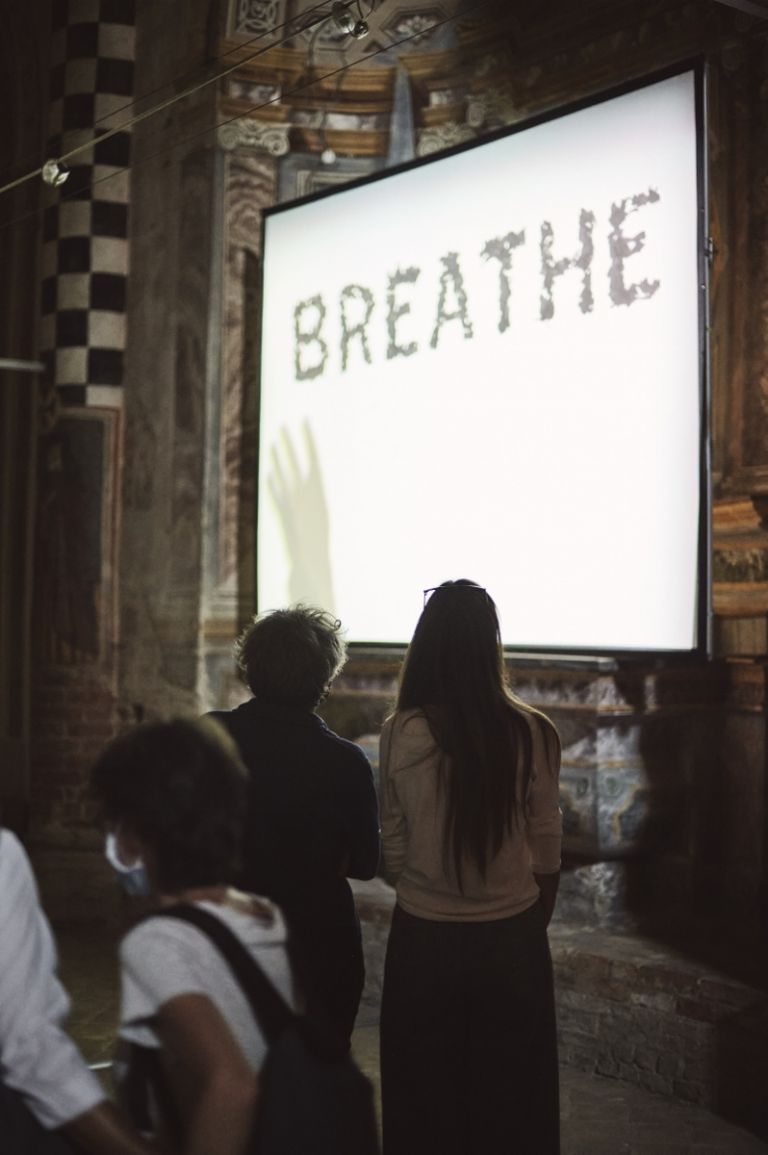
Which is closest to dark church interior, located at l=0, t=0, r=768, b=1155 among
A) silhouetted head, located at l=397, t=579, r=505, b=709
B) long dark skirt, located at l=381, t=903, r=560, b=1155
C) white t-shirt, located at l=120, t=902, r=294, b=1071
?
long dark skirt, located at l=381, t=903, r=560, b=1155

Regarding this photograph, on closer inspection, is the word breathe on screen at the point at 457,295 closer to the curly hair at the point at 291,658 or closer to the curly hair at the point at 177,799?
the curly hair at the point at 291,658

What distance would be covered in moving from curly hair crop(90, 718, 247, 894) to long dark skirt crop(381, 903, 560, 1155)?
110cm

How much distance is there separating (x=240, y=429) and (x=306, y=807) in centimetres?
445

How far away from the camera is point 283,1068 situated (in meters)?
1.45

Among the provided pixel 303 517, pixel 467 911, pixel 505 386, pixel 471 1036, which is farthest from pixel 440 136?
pixel 471 1036

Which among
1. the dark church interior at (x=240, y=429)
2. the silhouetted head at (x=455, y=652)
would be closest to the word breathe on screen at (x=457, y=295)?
the dark church interior at (x=240, y=429)

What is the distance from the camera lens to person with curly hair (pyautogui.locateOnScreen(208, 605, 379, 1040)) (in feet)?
8.38

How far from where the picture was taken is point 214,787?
1.53 m

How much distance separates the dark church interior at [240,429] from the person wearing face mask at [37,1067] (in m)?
3.14

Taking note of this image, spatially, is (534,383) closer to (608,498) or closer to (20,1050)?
(608,498)

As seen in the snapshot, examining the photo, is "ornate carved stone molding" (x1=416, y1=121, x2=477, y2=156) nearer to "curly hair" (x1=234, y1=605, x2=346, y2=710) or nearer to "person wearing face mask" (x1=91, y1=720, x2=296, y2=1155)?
"curly hair" (x1=234, y1=605, x2=346, y2=710)

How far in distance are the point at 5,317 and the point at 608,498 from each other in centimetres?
487

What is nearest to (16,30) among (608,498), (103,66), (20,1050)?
(103,66)

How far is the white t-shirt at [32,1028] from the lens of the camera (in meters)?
1.54
